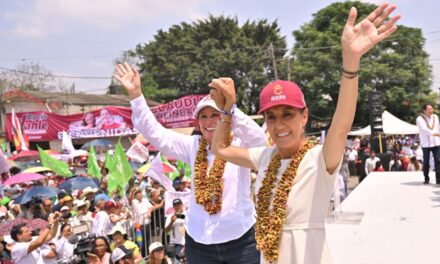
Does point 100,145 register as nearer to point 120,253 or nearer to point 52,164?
point 52,164

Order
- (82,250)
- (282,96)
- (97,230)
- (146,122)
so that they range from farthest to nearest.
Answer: (97,230) < (82,250) < (146,122) < (282,96)

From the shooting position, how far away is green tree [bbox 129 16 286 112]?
38.8m

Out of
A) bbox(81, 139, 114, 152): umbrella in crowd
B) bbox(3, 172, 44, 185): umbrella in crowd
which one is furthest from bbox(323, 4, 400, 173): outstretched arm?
bbox(81, 139, 114, 152): umbrella in crowd

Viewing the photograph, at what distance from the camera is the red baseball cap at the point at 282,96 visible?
194cm

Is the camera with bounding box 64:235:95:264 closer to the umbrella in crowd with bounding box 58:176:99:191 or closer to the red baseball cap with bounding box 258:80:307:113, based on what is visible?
the red baseball cap with bounding box 258:80:307:113

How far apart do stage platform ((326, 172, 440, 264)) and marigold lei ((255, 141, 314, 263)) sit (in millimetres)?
2272

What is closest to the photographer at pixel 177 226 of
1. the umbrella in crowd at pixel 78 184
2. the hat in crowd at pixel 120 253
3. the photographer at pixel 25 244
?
the hat in crowd at pixel 120 253

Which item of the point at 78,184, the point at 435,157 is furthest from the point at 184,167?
the point at 435,157

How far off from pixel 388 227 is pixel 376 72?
28009 mm

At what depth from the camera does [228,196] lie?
2629 mm

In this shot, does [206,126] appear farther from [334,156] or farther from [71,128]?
[71,128]

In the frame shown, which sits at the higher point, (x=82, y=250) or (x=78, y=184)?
(x=78, y=184)

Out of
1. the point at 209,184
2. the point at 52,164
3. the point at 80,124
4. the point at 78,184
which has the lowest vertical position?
the point at 78,184

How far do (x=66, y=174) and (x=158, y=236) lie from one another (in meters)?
5.09
